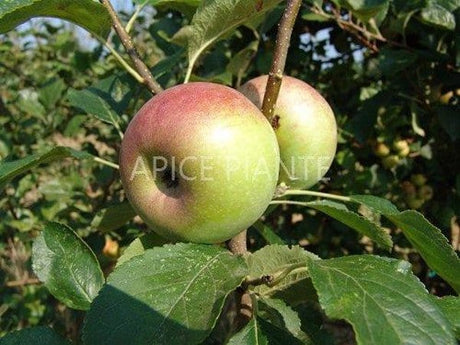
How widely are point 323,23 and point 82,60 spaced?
95 centimetres

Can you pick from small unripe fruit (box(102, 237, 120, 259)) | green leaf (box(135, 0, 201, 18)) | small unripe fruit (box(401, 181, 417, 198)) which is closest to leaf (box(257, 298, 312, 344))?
green leaf (box(135, 0, 201, 18))

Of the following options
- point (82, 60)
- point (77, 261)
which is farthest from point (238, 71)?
point (82, 60)

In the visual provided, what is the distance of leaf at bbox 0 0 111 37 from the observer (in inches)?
28.7

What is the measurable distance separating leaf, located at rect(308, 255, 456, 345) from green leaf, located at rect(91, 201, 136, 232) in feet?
1.68

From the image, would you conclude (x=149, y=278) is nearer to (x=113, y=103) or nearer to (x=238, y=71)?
(x=113, y=103)

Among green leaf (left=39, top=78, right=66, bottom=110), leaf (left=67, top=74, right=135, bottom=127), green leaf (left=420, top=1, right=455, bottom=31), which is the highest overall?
green leaf (left=420, top=1, right=455, bottom=31)

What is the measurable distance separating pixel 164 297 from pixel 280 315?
0.69 ft

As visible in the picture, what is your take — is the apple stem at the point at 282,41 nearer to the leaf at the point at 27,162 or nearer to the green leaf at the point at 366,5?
the leaf at the point at 27,162

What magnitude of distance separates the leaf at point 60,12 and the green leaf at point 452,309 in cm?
61

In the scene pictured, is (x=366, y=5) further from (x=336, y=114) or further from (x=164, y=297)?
(x=164, y=297)

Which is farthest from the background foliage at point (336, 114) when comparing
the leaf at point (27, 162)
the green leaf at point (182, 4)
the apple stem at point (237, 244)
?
the apple stem at point (237, 244)

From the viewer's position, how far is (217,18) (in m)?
0.87

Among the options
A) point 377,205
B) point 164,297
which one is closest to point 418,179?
point 377,205

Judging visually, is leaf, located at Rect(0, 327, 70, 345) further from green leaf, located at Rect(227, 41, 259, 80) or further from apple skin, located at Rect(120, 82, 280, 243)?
green leaf, located at Rect(227, 41, 259, 80)
